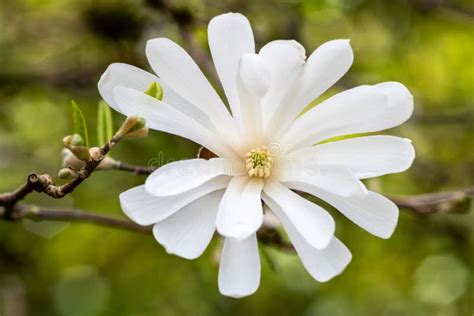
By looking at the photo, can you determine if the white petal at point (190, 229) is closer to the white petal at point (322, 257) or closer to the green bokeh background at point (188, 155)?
the white petal at point (322, 257)

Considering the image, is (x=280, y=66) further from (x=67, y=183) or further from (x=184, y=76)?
(x=67, y=183)

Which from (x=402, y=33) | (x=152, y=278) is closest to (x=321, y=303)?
(x=152, y=278)

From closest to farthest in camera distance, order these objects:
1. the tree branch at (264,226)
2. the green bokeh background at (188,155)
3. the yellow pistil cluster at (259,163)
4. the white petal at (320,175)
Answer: the white petal at (320,175) < the yellow pistil cluster at (259,163) < the tree branch at (264,226) < the green bokeh background at (188,155)

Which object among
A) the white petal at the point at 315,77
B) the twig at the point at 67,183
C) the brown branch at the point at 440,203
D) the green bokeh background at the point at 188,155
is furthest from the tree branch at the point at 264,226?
the green bokeh background at the point at 188,155

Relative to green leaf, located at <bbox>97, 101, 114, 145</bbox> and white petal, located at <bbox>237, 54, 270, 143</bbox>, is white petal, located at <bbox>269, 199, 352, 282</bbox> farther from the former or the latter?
green leaf, located at <bbox>97, 101, 114, 145</bbox>

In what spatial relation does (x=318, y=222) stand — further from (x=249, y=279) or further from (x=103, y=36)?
(x=103, y=36)

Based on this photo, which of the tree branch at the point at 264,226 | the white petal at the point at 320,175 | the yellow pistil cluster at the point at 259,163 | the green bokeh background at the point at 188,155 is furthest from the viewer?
the green bokeh background at the point at 188,155
